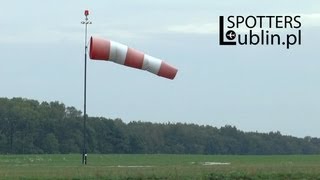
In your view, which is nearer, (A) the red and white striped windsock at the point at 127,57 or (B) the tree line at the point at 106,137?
(A) the red and white striped windsock at the point at 127,57

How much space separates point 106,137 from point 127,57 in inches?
2961

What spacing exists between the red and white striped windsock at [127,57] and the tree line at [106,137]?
69.0 m

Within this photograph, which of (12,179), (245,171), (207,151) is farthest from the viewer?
(207,151)

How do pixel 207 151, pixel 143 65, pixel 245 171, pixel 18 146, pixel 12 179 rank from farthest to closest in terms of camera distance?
pixel 207 151 < pixel 18 146 < pixel 245 171 < pixel 12 179 < pixel 143 65

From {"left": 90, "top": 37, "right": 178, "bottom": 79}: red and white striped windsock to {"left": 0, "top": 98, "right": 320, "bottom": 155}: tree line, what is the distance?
69.0 metres

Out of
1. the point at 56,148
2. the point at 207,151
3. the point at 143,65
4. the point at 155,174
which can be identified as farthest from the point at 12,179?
the point at 207,151

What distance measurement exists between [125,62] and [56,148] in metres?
75.1

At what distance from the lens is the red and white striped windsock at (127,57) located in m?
26.6

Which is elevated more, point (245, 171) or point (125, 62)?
point (125, 62)

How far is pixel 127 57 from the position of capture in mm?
26672

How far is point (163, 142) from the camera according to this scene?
372 ft

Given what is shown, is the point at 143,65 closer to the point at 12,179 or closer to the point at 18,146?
the point at 12,179

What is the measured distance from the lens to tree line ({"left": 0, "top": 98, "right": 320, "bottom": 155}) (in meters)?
101

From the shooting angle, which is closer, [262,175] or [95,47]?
[95,47]
